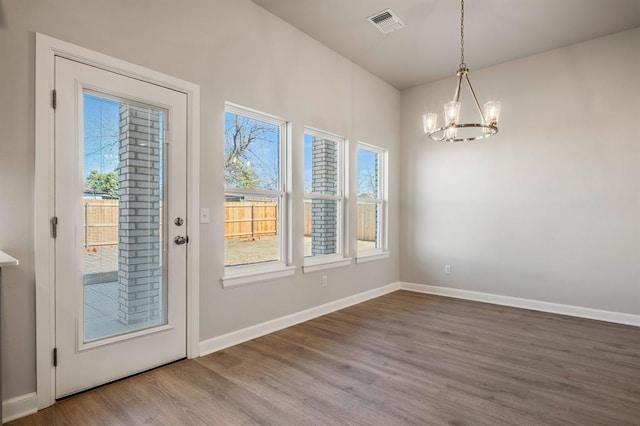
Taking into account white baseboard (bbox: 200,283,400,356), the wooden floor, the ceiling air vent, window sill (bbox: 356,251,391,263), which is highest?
the ceiling air vent

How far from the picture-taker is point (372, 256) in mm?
4902

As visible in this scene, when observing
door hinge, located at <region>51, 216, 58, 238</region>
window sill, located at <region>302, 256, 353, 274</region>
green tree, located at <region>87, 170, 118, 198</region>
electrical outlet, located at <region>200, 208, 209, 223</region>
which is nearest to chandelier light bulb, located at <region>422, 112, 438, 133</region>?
window sill, located at <region>302, 256, 353, 274</region>

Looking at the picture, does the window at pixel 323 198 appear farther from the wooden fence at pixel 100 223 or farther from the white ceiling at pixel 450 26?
the wooden fence at pixel 100 223

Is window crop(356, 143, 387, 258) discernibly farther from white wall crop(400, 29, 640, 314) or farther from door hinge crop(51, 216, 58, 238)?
door hinge crop(51, 216, 58, 238)

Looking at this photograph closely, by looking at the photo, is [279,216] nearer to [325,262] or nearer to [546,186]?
[325,262]

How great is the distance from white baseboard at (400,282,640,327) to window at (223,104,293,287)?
104 inches

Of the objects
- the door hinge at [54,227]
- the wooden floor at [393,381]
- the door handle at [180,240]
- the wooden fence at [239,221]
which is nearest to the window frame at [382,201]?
the wooden fence at [239,221]

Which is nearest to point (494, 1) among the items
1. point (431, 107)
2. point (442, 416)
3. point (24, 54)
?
point (431, 107)

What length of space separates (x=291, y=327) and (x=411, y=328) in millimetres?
1257

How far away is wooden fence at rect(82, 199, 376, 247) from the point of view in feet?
7.68

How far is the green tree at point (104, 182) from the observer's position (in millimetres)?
2340

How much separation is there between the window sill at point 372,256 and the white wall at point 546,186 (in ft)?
1.97

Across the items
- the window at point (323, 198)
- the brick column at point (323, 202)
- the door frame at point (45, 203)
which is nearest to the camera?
the door frame at point (45, 203)

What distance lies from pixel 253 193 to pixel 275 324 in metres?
1.34
